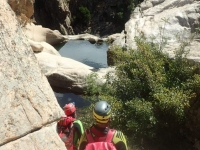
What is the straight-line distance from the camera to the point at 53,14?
31.7 m

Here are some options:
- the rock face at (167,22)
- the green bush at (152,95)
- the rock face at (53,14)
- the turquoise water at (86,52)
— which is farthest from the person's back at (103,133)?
the rock face at (53,14)

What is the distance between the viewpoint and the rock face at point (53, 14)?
103ft

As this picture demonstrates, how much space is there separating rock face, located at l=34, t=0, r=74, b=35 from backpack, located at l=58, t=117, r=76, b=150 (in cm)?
2808

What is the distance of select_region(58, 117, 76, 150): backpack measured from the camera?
3998 mm

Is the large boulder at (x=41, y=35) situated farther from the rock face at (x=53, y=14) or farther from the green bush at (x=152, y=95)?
the green bush at (x=152, y=95)

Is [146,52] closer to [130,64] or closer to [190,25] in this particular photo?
[130,64]

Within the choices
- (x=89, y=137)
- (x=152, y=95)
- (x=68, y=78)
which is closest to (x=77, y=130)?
(x=89, y=137)

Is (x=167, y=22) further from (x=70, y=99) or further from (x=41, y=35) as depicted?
(x=41, y=35)

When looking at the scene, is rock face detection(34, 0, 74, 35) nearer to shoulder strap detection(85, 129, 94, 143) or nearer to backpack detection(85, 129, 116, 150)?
shoulder strap detection(85, 129, 94, 143)

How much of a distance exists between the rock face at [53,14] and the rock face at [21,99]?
1167 inches

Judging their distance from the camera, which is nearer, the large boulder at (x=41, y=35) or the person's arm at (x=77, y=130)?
the person's arm at (x=77, y=130)

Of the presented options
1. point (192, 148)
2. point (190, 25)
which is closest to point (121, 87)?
point (192, 148)

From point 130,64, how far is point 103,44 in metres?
18.8

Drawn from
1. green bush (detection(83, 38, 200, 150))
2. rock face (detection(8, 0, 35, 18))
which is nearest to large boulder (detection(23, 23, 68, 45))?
rock face (detection(8, 0, 35, 18))
